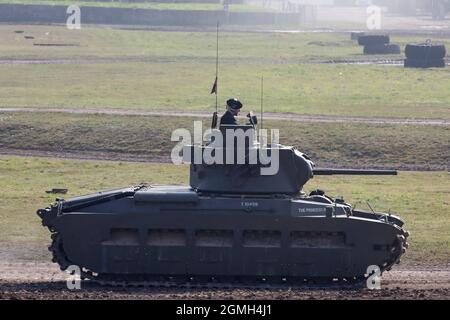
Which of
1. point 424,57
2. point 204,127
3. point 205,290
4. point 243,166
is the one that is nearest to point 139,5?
point 424,57

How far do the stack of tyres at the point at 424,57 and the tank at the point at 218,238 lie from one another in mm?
47035

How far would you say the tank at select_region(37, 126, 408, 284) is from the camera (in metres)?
25.4

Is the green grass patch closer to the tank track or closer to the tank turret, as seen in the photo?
the tank turret

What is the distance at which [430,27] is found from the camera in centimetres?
12162

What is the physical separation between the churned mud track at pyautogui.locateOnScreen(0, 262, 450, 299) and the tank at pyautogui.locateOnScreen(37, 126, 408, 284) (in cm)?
43

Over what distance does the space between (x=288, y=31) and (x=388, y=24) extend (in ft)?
78.1

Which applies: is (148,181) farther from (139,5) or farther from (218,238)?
(139,5)

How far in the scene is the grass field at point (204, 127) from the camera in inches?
1704

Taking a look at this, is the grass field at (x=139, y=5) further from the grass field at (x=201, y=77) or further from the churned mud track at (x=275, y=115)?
the churned mud track at (x=275, y=115)

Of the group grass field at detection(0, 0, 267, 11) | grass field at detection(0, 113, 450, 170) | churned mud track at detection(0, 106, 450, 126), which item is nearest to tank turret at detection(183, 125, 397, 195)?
grass field at detection(0, 113, 450, 170)

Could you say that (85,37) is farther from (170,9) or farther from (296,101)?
(296,101)

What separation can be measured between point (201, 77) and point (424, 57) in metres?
14.1

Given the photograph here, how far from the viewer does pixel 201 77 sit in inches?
2581

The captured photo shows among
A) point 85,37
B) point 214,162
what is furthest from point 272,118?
point 85,37
